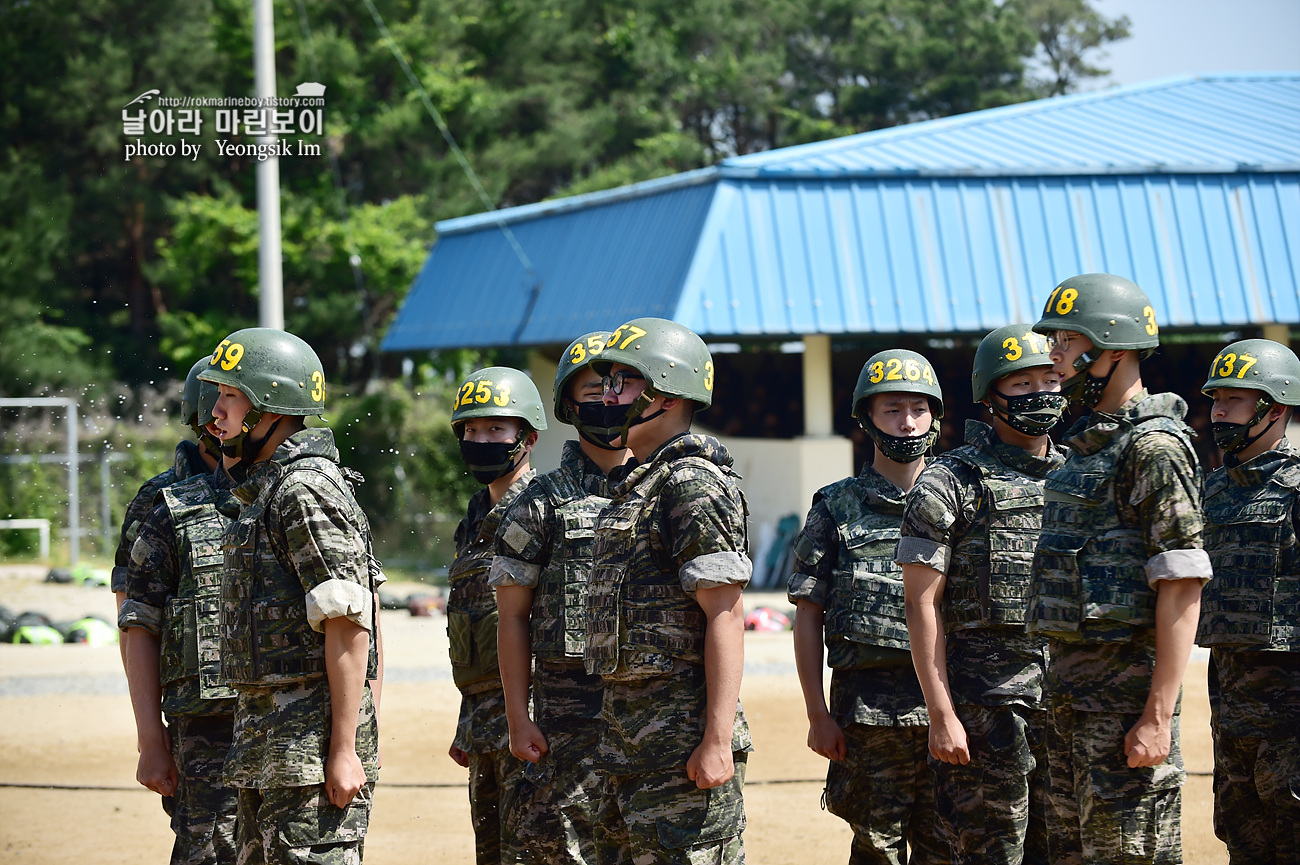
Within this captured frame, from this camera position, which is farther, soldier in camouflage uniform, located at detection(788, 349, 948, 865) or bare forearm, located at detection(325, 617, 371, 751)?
soldier in camouflage uniform, located at detection(788, 349, 948, 865)

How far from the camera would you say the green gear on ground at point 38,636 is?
13.8 m

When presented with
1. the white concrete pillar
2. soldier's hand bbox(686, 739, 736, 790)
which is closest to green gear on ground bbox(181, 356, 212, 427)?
soldier's hand bbox(686, 739, 736, 790)

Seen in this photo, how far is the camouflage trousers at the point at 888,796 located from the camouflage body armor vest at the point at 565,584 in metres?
1.16

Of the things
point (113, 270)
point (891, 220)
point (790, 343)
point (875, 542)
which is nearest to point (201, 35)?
point (113, 270)

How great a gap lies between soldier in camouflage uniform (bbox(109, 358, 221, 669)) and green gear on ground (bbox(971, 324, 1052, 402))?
303cm

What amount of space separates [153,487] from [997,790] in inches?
135

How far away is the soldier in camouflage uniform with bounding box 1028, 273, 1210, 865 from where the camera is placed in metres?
4.29

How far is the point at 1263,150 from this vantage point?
17.8 metres

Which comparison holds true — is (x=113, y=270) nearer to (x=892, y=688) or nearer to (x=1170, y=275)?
(x=1170, y=275)

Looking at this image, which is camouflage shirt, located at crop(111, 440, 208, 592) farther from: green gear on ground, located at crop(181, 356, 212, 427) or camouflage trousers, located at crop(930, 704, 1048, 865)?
camouflage trousers, located at crop(930, 704, 1048, 865)

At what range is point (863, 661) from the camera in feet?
17.6

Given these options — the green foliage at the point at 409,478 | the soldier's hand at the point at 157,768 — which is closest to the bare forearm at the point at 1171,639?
the soldier's hand at the point at 157,768

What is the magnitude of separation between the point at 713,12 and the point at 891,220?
2383cm

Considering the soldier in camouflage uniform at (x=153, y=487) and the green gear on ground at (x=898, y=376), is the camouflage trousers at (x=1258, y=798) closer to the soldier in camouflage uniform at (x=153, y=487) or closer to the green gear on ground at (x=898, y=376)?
the green gear on ground at (x=898, y=376)
